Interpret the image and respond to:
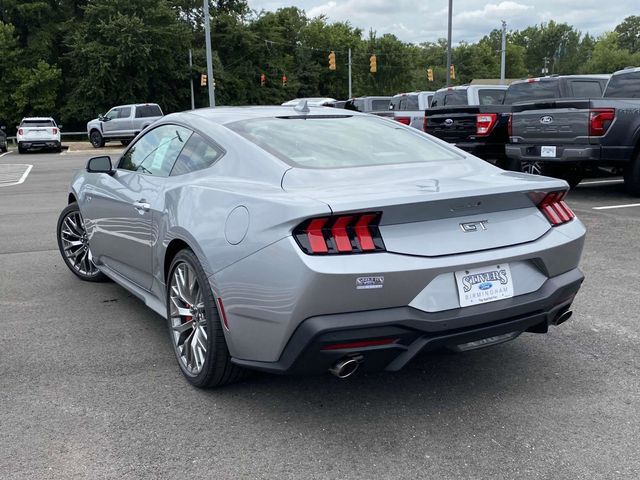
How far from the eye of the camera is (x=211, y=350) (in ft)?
11.1

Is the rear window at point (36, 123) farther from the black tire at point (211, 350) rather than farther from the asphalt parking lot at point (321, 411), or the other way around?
the black tire at point (211, 350)

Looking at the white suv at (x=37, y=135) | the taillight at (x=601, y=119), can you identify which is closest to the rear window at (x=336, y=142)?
the taillight at (x=601, y=119)

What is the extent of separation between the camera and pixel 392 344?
2918 millimetres

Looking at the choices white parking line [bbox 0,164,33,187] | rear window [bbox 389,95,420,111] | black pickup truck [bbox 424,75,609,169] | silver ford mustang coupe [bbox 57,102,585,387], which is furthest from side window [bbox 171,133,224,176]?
rear window [bbox 389,95,420,111]

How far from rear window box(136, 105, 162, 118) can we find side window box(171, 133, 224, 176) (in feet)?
89.0

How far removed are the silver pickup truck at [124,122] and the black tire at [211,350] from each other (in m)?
27.4

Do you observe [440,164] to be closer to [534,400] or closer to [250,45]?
[534,400]

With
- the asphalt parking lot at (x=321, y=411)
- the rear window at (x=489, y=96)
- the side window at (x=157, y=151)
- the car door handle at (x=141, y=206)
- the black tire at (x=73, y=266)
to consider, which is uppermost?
the rear window at (x=489, y=96)

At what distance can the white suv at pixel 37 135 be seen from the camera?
1083 inches

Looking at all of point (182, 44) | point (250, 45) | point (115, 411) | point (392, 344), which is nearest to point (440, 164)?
point (392, 344)

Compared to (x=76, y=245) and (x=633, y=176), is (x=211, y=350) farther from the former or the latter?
(x=633, y=176)

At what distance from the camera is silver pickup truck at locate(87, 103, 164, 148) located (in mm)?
29750

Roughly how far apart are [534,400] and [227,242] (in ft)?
5.72

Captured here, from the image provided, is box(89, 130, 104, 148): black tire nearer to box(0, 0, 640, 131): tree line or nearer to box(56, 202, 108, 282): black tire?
box(0, 0, 640, 131): tree line
